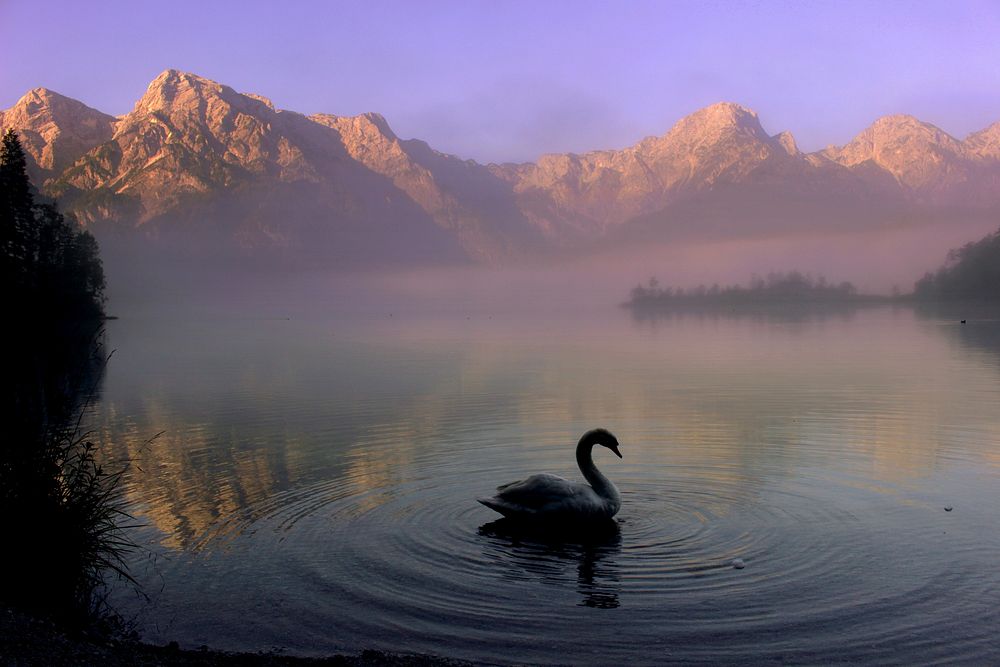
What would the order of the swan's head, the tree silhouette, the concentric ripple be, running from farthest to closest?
the tree silhouette
the swan's head
the concentric ripple

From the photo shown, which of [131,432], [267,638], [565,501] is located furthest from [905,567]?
[131,432]

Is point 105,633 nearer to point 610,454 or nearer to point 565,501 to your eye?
point 565,501

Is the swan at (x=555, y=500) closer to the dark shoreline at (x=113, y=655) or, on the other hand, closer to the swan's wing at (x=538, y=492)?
the swan's wing at (x=538, y=492)

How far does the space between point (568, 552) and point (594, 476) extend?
3.25 m

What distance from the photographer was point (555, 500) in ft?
66.7

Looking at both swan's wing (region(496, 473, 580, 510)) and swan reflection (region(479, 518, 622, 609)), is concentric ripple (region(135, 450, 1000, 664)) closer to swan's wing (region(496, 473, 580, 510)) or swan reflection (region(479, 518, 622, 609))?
swan reflection (region(479, 518, 622, 609))

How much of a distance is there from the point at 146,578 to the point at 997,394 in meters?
43.5

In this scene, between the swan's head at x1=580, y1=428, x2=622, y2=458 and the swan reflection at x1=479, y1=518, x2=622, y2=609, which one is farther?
the swan's head at x1=580, y1=428, x2=622, y2=458

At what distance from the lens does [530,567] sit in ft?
57.4

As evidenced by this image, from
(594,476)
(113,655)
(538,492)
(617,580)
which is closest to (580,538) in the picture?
(538,492)

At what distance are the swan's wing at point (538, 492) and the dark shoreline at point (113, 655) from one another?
7887 mm

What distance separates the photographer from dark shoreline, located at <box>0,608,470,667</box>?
1070cm

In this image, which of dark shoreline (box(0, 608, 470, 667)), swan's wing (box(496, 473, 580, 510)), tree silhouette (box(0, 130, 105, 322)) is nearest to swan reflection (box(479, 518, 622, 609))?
swan's wing (box(496, 473, 580, 510))

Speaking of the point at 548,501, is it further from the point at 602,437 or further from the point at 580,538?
the point at 602,437
